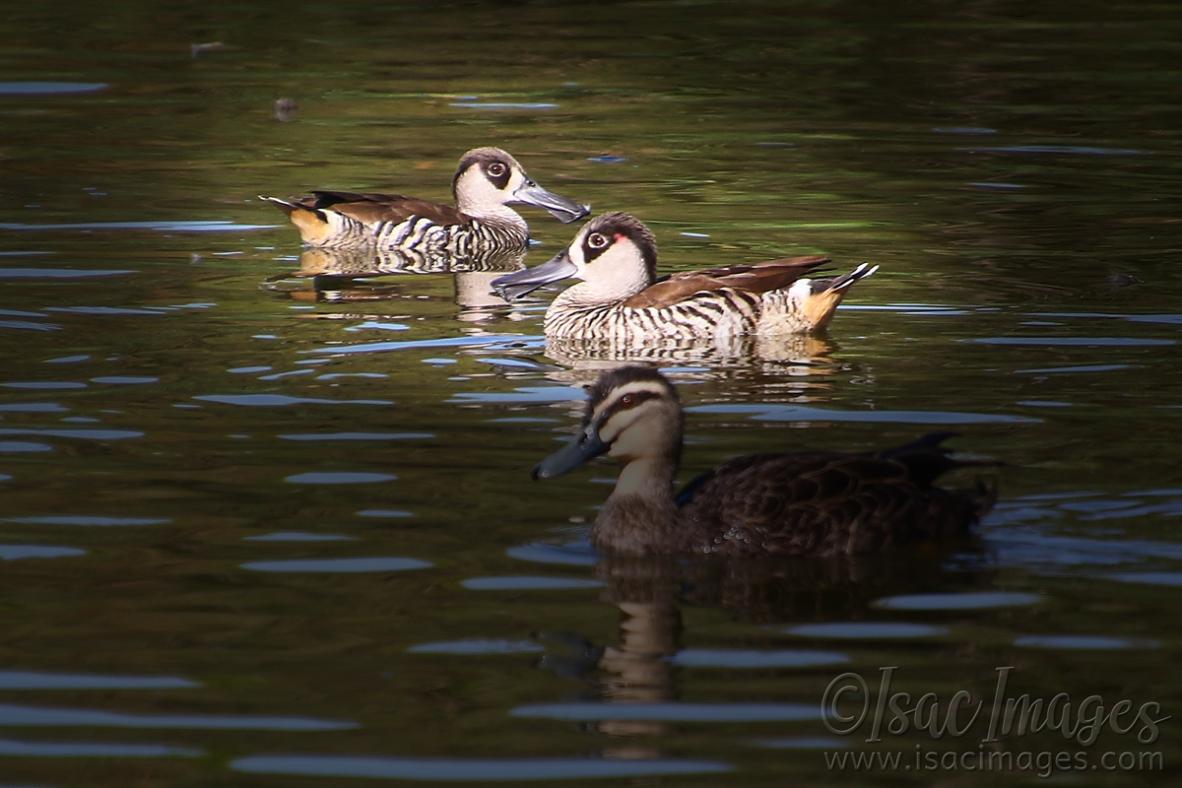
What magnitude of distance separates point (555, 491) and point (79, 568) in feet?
6.63

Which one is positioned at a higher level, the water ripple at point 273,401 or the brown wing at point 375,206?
the brown wing at point 375,206

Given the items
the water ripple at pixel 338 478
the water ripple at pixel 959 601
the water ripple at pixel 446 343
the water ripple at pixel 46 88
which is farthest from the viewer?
the water ripple at pixel 46 88

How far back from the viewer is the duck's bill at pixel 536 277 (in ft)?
47.0

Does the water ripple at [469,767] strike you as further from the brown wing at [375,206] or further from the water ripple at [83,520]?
the brown wing at [375,206]

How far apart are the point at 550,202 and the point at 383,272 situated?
193 centimetres

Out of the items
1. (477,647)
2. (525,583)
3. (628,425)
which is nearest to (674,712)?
(477,647)

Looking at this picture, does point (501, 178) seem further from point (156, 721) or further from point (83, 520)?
point (156, 721)

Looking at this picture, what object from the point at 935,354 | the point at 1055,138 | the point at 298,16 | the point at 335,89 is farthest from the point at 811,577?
the point at 298,16

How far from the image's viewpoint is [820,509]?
27.1ft

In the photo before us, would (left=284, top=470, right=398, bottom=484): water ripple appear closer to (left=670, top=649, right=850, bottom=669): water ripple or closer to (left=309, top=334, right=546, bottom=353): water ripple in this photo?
(left=670, top=649, right=850, bottom=669): water ripple

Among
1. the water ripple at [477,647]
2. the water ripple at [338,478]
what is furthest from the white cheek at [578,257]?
the water ripple at [477,647]

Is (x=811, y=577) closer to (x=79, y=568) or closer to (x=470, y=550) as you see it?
(x=470, y=550)

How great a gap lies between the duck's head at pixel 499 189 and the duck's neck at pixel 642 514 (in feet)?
31.7

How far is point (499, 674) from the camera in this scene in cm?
707
